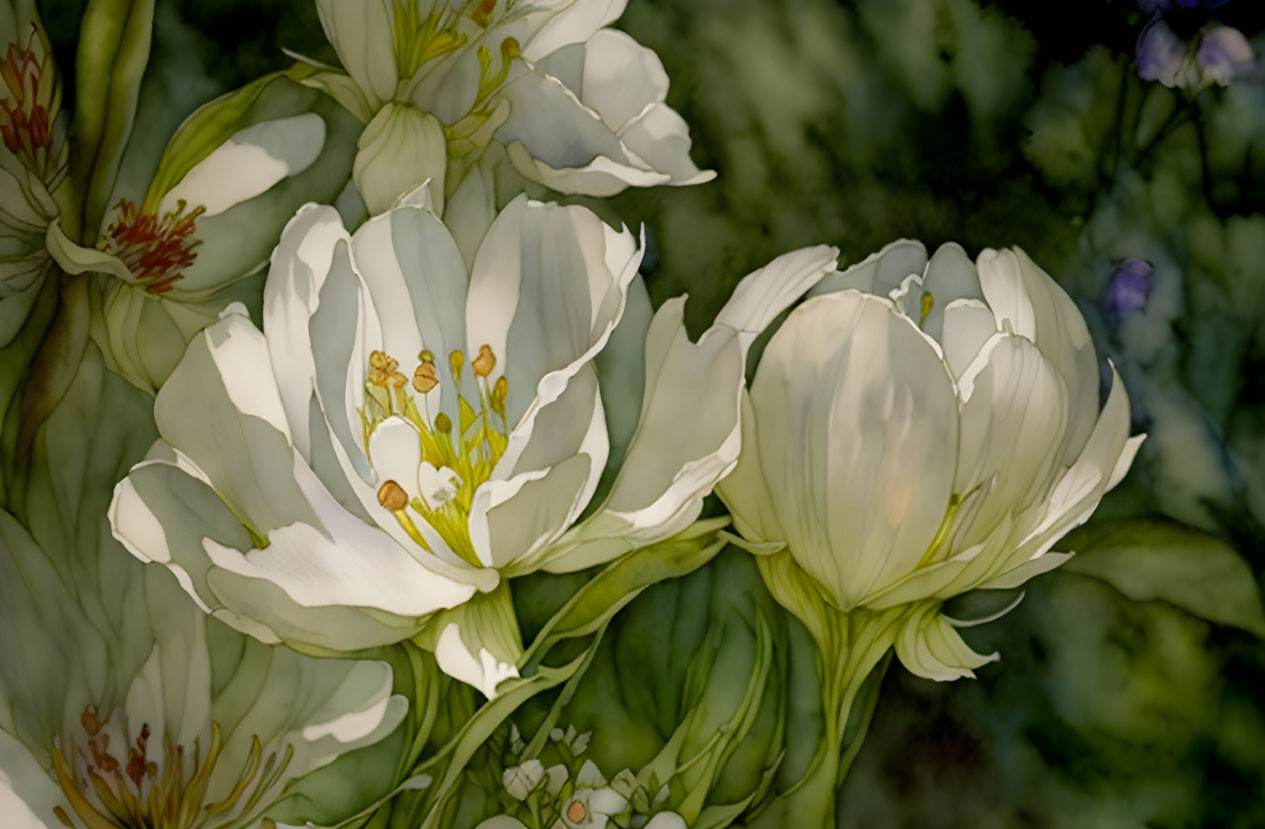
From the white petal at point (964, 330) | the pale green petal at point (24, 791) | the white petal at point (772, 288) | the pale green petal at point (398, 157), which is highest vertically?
the pale green petal at point (398, 157)

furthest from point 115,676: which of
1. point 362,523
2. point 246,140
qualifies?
point 246,140

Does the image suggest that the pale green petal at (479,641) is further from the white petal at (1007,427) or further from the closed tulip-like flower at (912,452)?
the white petal at (1007,427)

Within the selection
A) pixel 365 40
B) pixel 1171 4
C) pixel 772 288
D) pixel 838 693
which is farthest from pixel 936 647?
pixel 365 40

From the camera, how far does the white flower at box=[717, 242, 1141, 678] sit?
0.76 m

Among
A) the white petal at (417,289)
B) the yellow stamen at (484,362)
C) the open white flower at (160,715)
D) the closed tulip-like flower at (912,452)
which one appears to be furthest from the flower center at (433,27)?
the open white flower at (160,715)

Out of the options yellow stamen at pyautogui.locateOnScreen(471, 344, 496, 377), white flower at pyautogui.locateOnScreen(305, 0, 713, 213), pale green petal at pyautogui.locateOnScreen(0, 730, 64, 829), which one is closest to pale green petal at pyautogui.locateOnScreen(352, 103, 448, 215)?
white flower at pyautogui.locateOnScreen(305, 0, 713, 213)

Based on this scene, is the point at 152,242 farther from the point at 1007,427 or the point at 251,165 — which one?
the point at 1007,427

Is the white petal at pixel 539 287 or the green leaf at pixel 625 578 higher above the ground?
the white petal at pixel 539 287

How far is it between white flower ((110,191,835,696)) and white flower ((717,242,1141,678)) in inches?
1.6

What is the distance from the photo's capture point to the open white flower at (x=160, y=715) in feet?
2.70

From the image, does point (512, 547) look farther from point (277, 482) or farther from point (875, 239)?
point (875, 239)

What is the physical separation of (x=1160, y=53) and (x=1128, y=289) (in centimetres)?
17

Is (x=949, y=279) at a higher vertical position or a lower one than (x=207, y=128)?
lower

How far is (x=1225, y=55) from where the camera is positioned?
0.81m
